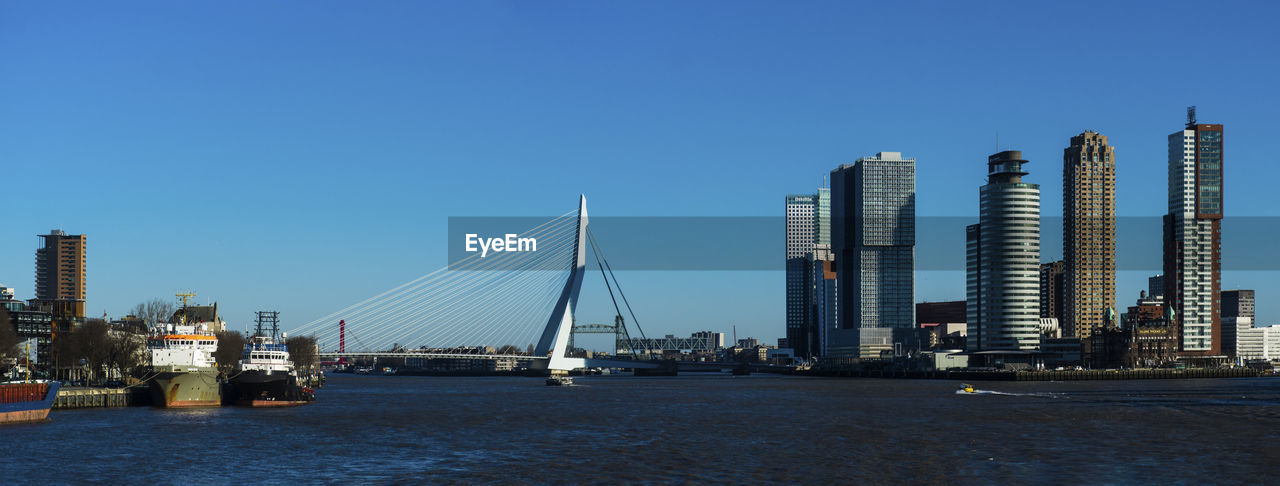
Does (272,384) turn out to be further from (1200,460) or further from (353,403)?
(1200,460)

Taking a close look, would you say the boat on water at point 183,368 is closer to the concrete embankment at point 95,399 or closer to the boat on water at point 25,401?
the concrete embankment at point 95,399

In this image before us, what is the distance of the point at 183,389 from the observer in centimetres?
8819

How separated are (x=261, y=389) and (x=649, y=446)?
47823 millimetres

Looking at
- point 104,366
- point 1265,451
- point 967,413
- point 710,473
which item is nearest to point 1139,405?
point 967,413

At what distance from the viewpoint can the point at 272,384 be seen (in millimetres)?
92938

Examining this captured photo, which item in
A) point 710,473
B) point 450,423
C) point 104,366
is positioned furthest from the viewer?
point 104,366

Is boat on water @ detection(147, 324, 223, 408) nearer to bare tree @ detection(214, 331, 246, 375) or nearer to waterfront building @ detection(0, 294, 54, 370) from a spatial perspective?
bare tree @ detection(214, 331, 246, 375)

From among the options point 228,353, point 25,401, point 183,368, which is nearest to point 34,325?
point 228,353

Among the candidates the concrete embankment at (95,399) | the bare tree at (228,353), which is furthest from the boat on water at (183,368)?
A: the bare tree at (228,353)

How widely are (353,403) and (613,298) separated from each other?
95040 mm

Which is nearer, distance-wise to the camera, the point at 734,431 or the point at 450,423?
the point at 734,431

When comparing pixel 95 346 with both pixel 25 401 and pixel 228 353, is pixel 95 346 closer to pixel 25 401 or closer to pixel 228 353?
pixel 228 353

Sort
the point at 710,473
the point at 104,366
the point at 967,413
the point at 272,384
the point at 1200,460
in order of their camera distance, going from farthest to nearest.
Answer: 1. the point at 104,366
2. the point at 272,384
3. the point at 967,413
4. the point at 1200,460
5. the point at 710,473

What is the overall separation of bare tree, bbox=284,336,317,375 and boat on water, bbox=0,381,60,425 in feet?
317
